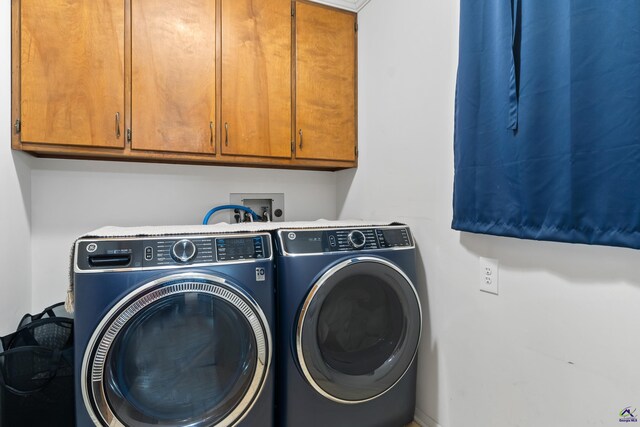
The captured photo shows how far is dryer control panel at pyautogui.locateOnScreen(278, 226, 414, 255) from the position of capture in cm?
135

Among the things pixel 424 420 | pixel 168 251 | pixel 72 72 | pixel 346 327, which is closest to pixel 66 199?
pixel 72 72

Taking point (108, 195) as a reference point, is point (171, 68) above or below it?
above

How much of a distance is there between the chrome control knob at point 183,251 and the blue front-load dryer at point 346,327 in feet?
1.09

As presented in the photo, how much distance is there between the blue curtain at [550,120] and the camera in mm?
847

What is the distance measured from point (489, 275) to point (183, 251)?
1164mm

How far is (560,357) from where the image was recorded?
104 centimetres

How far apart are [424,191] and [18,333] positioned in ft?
A: 6.09

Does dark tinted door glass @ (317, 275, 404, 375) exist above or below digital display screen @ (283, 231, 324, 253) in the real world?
below

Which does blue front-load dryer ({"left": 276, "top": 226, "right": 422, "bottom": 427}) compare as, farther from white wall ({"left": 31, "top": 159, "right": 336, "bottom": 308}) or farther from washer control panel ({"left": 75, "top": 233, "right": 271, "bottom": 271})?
white wall ({"left": 31, "top": 159, "right": 336, "bottom": 308})

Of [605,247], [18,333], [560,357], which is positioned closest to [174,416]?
[18,333]

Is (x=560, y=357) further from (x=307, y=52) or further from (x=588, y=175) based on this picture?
(x=307, y=52)

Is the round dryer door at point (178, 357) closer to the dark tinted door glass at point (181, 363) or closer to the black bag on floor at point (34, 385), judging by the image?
the dark tinted door glass at point (181, 363)

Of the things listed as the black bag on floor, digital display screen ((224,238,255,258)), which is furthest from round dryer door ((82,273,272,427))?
the black bag on floor

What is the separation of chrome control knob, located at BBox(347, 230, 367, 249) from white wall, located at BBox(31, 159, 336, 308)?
85cm
